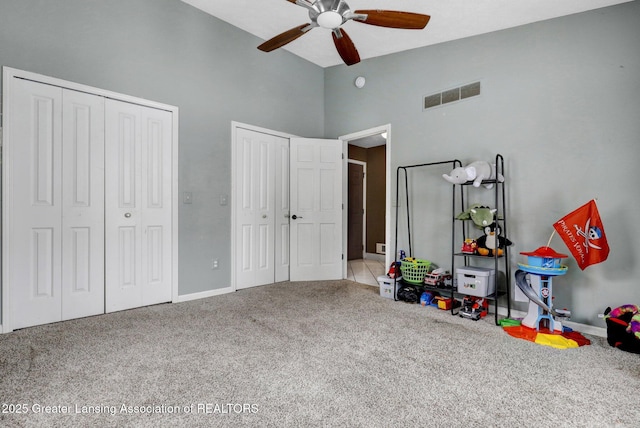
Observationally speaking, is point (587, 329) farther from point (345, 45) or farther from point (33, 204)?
point (33, 204)

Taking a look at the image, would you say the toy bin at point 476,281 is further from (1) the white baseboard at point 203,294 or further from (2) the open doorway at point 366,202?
(2) the open doorway at point 366,202

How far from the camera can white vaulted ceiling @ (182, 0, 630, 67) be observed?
3064 millimetres

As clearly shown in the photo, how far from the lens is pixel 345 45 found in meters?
2.91

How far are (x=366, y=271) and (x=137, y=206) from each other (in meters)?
3.69

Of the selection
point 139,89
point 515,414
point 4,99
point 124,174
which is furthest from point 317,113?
point 515,414

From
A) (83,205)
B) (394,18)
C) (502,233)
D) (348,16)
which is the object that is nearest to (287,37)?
(348,16)

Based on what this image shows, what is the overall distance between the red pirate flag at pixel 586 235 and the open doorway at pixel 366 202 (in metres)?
4.34

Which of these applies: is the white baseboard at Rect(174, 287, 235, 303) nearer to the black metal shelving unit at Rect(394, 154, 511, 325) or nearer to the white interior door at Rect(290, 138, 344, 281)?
the white interior door at Rect(290, 138, 344, 281)

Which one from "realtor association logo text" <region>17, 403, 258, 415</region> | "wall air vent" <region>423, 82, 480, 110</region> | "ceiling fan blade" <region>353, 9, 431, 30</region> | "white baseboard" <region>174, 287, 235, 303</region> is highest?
"ceiling fan blade" <region>353, 9, 431, 30</region>

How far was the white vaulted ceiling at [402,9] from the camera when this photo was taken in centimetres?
306

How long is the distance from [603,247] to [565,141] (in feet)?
3.26

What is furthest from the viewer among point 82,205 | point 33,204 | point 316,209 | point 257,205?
point 316,209

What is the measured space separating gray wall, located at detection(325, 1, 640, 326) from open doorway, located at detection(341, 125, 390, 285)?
3.01 meters

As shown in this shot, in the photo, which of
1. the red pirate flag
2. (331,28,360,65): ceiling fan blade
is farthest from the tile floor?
(331,28,360,65): ceiling fan blade
